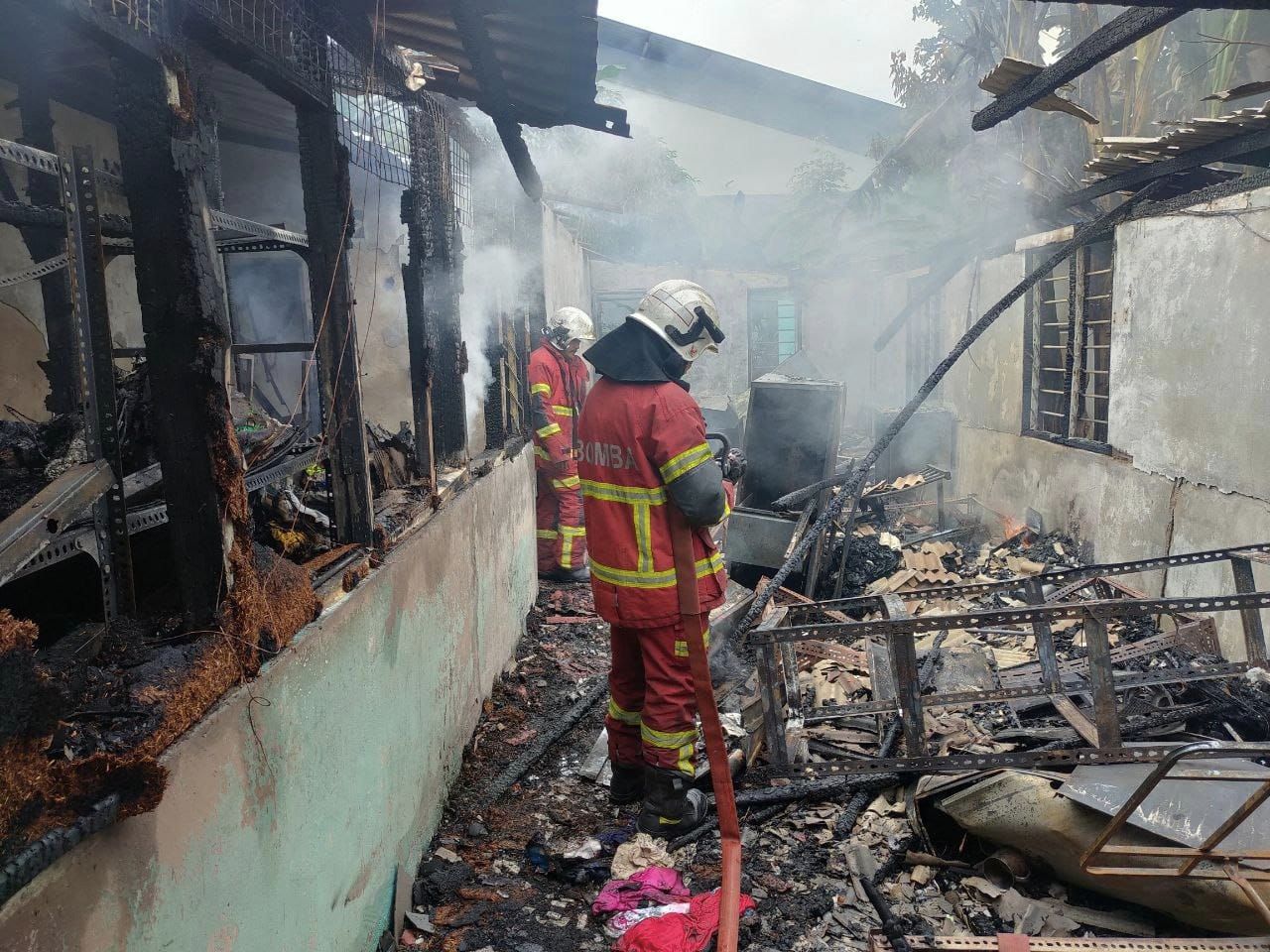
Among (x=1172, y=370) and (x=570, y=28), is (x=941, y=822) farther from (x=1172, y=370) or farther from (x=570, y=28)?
(x=1172, y=370)

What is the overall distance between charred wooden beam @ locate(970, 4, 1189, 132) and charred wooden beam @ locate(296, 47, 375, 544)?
2.89m

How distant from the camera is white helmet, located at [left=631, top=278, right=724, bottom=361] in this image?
376 cm

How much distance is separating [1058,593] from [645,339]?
301 centimetres

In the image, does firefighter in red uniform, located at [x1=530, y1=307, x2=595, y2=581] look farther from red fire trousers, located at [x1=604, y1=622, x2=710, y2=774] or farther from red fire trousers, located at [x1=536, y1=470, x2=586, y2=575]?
red fire trousers, located at [x1=604, y1=622, x2=710, y2=774]

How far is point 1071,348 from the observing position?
8.02 meters

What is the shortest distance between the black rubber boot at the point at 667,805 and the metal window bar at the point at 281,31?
3.17m

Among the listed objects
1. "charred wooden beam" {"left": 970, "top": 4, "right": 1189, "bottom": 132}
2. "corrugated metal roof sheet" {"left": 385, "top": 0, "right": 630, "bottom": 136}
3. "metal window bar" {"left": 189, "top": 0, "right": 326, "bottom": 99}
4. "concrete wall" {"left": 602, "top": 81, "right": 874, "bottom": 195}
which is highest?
"concrete wall" {"left": 602, "top": 81, "right": 874, "bottom": 195}

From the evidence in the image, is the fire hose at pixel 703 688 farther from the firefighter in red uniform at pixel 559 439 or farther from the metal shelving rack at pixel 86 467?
the firefighter in red uniform at pixel 559 439

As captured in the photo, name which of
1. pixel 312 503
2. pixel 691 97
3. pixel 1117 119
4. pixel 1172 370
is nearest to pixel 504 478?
pixel 312 503

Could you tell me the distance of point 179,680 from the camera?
5.98ft

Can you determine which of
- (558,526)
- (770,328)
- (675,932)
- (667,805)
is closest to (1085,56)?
(667,805)

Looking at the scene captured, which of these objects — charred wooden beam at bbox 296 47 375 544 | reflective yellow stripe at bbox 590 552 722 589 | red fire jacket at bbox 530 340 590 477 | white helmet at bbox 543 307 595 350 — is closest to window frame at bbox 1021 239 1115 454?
white helmet at bbox 543 307 595 350

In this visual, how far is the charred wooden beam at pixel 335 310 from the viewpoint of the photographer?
3.09 meters

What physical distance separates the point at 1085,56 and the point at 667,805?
156 inches
